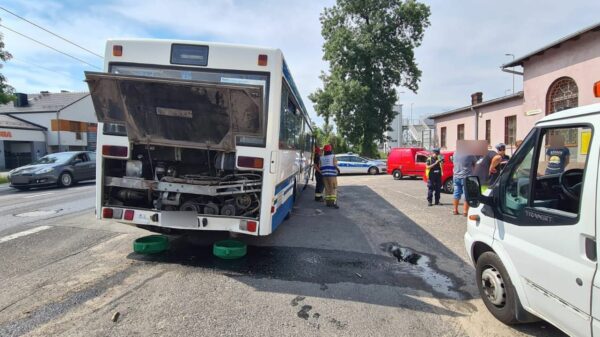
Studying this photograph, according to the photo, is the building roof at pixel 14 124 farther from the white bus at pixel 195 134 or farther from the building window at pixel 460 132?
the building window at pixel 460 132

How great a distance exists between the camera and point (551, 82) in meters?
14.6

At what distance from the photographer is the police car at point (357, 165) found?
2481cm

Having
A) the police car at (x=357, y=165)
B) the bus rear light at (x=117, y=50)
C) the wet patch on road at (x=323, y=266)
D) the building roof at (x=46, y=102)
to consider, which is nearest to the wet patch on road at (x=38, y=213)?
the wet patch on road at (x=323, y=266)

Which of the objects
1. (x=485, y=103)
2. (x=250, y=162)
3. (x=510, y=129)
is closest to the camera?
(x=250, y=162)

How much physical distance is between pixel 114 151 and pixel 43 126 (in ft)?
124

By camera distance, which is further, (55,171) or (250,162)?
(55,171)

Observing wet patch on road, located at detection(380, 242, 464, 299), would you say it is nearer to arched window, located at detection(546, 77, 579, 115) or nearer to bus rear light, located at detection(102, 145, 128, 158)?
bus rear light, located at detection(102, 145, 128, 158)

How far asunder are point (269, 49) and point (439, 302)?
3675 millimetres

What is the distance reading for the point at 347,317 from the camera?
3516 mm

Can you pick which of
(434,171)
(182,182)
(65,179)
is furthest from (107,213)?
(65,179)

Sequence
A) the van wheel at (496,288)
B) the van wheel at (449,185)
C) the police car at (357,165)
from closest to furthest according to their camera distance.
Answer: the van wheel at (496,288), the van wheel at (449,185), the police car at (357,165)

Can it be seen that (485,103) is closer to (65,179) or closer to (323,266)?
(323,266)

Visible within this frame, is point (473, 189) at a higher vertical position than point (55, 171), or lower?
higher

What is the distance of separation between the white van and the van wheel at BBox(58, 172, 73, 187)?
15.5 meters
